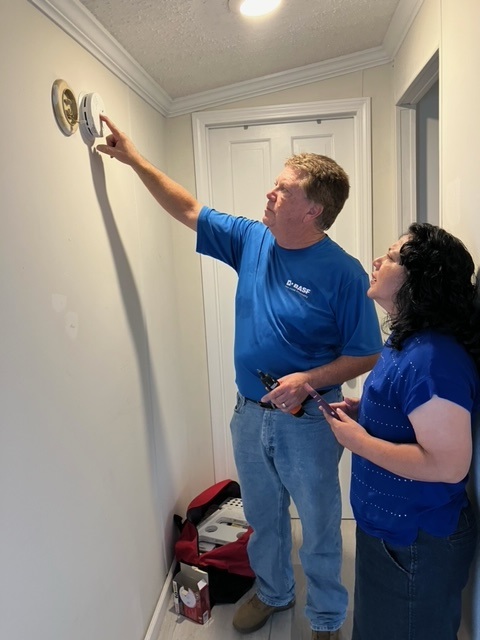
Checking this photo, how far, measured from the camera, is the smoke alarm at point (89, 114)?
1.30m

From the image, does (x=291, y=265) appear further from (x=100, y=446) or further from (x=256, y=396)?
(x=100, y=446)

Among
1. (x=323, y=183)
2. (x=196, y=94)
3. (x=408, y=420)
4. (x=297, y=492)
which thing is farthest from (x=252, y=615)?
(x=196, y=94)

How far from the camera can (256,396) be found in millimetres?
1661

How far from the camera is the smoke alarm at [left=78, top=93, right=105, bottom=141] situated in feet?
4.25

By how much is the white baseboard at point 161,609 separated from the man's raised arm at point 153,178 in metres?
1.41

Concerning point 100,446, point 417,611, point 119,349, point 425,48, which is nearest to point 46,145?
point 119,349

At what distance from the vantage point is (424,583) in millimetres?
1060

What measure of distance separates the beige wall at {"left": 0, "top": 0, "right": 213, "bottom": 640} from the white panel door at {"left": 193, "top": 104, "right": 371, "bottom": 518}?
1.30ft

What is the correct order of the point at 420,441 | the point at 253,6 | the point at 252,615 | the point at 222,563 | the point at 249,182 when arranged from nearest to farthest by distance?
the point at 420,441 → the point at 253,6 → the point at 252,615 → the point at 222,563 → the point at 249,182

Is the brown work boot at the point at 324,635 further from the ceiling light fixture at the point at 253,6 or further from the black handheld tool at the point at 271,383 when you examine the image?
the ceiling light fixture at the point at 253,6

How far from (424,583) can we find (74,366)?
37.8 inches

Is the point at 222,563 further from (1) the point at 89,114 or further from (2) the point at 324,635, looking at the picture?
(1) the point at 89,114

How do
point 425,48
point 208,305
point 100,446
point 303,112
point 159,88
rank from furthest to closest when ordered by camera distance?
point 208,305 → point 303,112 → point 159,88 → point 425,48 → point 100,446

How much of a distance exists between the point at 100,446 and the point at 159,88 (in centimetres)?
147
